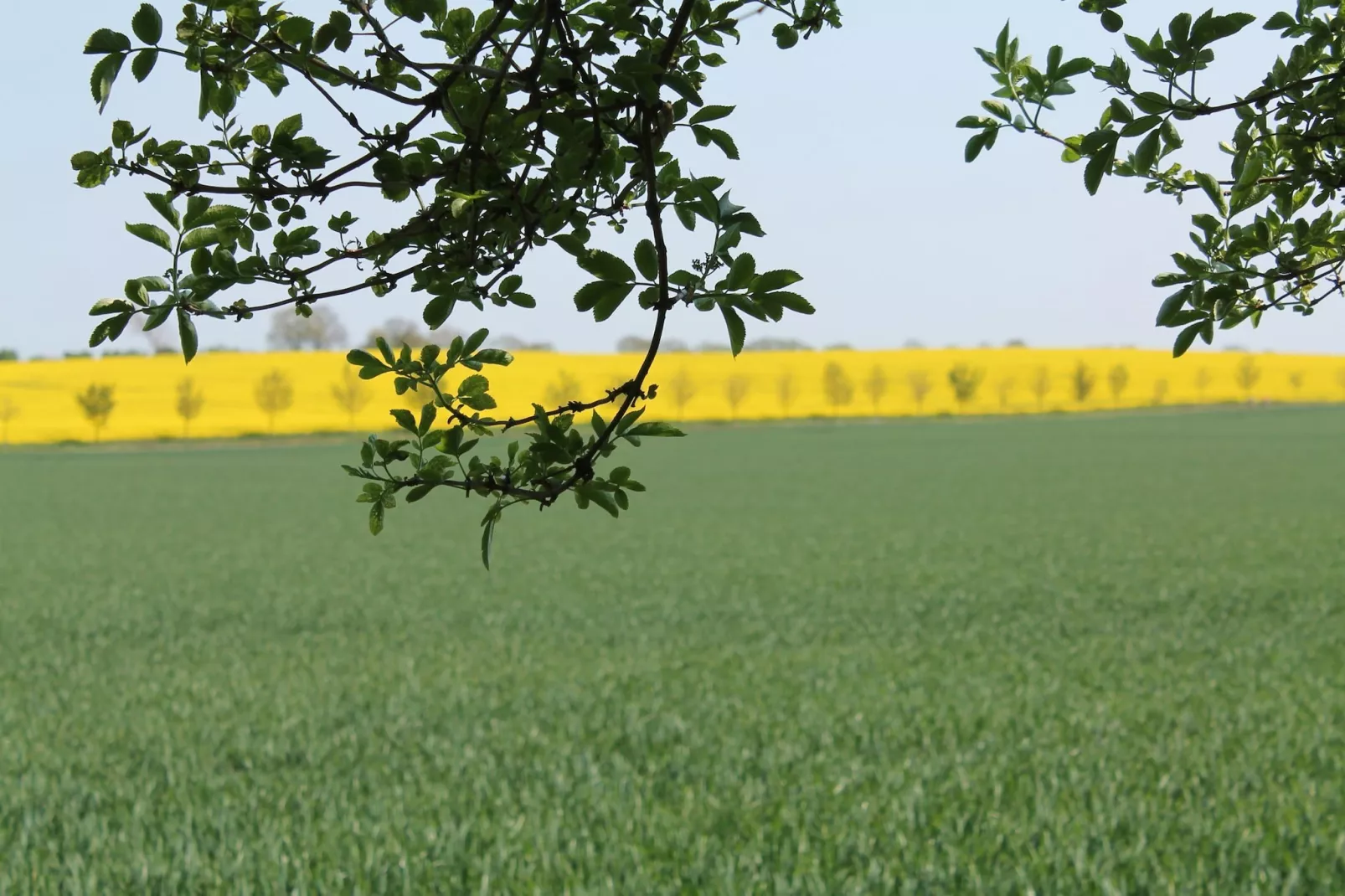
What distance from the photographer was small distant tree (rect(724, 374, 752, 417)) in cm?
12174

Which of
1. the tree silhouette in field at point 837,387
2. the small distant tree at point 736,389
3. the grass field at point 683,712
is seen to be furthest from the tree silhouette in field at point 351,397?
the grass field at point 683,712

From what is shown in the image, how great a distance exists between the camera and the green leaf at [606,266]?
1955 millimetres

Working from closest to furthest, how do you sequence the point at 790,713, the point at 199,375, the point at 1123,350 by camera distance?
the point at 790,713 < the point at 199,375 < the point at 1123,350

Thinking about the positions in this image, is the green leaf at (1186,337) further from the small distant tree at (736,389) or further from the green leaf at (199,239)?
the small distant tree at (736,389)

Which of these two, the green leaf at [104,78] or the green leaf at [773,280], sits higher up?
the green leaf at [104,78]

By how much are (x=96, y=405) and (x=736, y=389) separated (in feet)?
183

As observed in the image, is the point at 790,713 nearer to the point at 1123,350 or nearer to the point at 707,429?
the point at 707,429

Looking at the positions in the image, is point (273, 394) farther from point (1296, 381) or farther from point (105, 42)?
point (1296, 381)

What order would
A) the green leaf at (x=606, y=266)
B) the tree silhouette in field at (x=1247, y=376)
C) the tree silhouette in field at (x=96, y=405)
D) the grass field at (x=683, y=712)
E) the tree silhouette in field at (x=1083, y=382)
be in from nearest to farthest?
the green leaf at (x=606, y=266) < the grass field at (x=683, y=712) < the tree silhouette in field at (x=96, y=405) < the tree silhouette in field at (x=1083, y=382) < the tree silhouette in field at (x=1247, y=376)

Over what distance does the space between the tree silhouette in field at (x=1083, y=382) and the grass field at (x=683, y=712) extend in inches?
Result: 4106

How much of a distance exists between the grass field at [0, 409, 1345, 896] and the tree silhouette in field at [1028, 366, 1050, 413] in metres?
105

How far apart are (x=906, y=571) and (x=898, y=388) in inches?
4633

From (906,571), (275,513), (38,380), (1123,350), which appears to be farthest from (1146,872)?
(1123,350)

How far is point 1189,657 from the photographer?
46.1 ft
